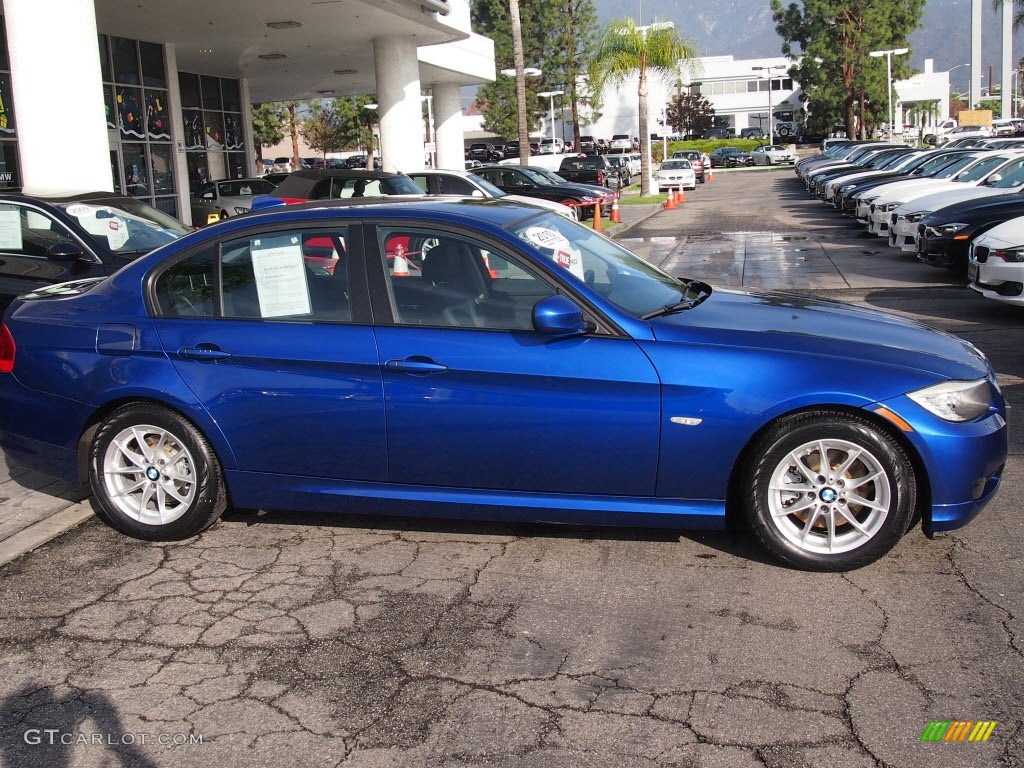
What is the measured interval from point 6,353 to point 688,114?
328 feet

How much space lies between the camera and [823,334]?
479 cm

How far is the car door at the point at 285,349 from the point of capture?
16.0 feet

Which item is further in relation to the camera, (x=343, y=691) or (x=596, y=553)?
(x=596, y=553)

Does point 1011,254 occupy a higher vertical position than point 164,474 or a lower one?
higher

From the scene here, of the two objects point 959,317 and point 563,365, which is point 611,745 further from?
point 959,317

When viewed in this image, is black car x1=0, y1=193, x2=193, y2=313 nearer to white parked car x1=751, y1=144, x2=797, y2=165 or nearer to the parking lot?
the parking lot

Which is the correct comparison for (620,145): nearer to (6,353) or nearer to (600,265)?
(600,265)

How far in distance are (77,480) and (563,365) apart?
2.62m

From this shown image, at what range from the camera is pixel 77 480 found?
5.38 m

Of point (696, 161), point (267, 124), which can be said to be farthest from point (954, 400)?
point (267, 124)

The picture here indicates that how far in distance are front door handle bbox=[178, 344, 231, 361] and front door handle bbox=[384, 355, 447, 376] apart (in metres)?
0.86

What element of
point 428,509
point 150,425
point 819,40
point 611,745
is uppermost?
point 819,40

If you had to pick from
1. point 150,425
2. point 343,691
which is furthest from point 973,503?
point 150,425

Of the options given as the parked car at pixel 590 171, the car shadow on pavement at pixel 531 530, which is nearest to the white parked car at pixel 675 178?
the parked car at pixel 590 171
